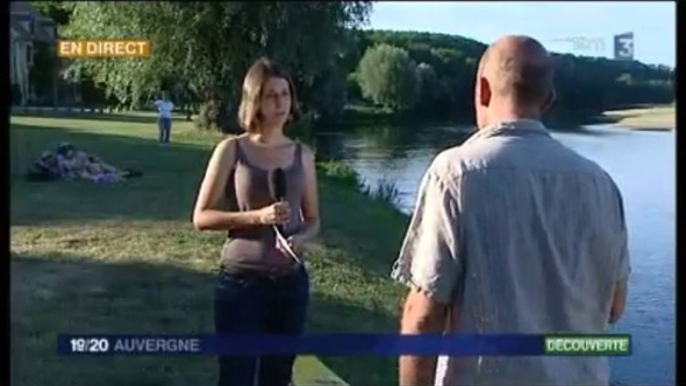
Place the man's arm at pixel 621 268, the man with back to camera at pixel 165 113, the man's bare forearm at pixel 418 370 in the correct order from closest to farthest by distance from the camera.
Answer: the man's arm at pixel 621 268, the man's bare forearm at pixel 418 370, the man with back to camera at pixel 165 113

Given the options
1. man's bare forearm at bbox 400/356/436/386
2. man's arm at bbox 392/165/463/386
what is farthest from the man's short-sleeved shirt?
man's bare forearm at bbox 400/356/436/386

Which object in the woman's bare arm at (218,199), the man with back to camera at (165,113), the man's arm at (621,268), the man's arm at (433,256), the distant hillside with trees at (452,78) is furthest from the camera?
the man with back to camera at (165,113)

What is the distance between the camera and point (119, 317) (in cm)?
260

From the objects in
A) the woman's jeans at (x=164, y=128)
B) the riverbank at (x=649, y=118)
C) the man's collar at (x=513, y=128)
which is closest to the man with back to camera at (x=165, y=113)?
the woman's jeans at (x=164, y=128)

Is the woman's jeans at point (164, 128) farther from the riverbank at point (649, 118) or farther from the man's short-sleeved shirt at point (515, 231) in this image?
the riverbank at point (649, 118)

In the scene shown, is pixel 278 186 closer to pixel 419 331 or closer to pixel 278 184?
pixel 278 184

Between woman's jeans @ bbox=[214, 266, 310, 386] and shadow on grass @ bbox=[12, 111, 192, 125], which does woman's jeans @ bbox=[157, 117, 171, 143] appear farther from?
woman's jeans @ bbox=[214, 266, 310, 386]

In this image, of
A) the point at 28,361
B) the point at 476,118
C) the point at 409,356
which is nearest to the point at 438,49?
the point at 476,118

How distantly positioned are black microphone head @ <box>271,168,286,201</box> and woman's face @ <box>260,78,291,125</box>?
0.10 meters

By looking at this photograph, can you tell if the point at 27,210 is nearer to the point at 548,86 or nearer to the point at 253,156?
the point at 253,156

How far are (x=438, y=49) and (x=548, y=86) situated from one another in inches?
17.1

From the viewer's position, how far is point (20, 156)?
2.56 metres

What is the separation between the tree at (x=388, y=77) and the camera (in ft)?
8.89

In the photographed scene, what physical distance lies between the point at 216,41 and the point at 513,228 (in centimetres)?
86
